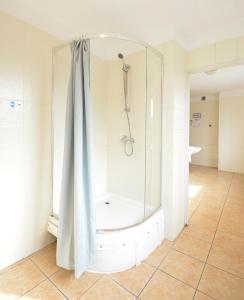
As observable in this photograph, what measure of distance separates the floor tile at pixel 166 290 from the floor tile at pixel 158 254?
0.58 feet

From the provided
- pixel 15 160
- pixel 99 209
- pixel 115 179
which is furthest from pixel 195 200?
pixel 15 160

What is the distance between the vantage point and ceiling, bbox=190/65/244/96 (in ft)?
11.5

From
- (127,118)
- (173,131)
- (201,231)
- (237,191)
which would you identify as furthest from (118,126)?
(237,191)

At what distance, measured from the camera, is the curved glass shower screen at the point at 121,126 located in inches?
76.9

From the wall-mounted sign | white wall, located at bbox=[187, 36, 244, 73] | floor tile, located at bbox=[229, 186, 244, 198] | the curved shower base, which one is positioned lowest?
floor tile, located at bbox=[229, 186, 244, 198]

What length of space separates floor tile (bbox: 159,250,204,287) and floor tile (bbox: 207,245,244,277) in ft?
0.52

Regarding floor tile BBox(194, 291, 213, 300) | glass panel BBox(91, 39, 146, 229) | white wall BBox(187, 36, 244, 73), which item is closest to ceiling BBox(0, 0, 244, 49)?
white wall BBox(187, 36, 244, 73)

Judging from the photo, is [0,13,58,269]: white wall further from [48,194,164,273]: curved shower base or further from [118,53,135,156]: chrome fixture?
[118,53,135,156]: chrome fixture

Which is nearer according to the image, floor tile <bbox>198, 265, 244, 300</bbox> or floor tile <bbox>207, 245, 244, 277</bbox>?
floor tile <bbox>198, 265, 244, 300</bbox>

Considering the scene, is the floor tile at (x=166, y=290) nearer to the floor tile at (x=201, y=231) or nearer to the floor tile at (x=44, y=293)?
the floor tile at (x=44, y=293)

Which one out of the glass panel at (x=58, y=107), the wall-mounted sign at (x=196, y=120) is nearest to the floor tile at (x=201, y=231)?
the glass panel at (x=58, y=107)

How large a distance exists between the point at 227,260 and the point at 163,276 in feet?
2.23

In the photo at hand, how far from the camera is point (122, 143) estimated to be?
8.02 ft

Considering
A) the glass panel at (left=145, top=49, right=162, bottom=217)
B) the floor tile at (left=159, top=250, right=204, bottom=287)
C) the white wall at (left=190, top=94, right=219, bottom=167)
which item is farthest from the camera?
the white wall at (left=190, top=94, right=219, bottom=167)
